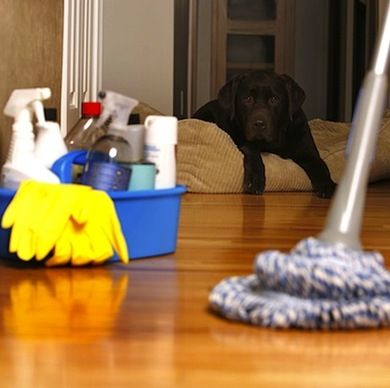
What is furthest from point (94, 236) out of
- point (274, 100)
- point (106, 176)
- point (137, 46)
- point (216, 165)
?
point (137, 46)

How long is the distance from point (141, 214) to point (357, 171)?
2.07 feet

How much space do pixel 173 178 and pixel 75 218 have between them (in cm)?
32

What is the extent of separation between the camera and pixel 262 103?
4426mm

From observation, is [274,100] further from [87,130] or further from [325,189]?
[87,130]

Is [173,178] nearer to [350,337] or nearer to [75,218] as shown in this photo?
[75,218]

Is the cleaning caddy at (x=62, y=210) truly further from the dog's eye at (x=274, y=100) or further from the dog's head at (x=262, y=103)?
the dog's eye at (x=274, y=100)

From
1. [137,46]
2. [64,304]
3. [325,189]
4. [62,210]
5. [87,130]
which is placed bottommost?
[325,189]

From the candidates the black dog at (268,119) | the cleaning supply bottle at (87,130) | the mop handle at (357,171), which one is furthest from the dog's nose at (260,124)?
the mop handle at (357,171)

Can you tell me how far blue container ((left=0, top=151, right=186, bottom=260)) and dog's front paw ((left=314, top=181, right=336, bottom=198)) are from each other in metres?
1.96

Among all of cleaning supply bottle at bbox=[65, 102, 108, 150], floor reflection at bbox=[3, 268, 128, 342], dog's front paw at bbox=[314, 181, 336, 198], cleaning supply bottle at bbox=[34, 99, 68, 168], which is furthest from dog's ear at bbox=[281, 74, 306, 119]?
floor reflection at bbox=[3, 268, 128, 342]

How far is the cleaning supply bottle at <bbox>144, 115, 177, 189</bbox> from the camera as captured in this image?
196 cm

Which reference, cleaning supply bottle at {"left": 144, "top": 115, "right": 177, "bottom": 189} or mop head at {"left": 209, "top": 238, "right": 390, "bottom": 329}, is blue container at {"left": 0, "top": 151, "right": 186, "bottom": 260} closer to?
cleaning supply bottle at {"left": 144, "top": 115, "right": 177, "bottom": 189}

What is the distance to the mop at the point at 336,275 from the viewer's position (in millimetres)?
1254

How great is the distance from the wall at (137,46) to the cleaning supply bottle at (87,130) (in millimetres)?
2998
